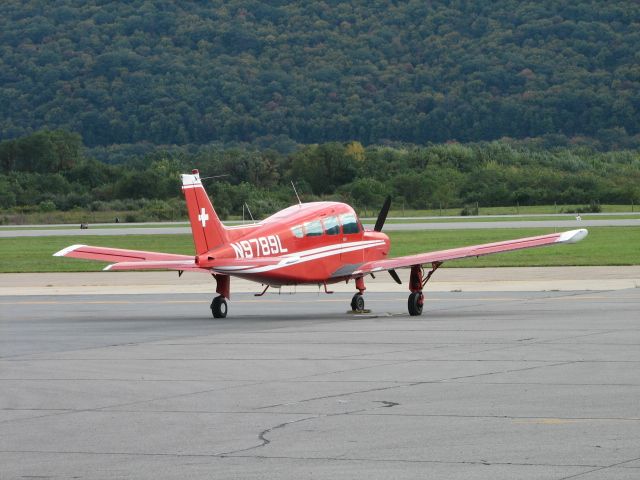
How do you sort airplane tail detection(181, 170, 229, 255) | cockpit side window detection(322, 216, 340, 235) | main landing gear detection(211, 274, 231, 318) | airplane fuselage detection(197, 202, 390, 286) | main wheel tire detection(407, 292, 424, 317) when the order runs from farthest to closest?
1. cockpit side window detection(322, 216, 340, 235)
2. main landing gear detection(211, 274, 231, 318)
3. main wheel tire detection(407, 292, 424, 317)
4. airplane fuselage detection(197, 202, 390, 286)
5. airplane tail detection(181, 170, 229, 255)

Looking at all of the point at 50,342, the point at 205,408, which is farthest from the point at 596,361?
the point at 50,342

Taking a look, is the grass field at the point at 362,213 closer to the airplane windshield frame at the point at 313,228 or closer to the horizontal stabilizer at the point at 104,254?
the horizontal stabilizer at the point at 104,254

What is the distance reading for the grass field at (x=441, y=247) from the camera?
47406 mm

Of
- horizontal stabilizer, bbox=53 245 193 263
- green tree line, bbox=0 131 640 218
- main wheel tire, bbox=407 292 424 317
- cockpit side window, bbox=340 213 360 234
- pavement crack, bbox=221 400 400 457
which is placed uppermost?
green tree line, bbox=0 131 640 218

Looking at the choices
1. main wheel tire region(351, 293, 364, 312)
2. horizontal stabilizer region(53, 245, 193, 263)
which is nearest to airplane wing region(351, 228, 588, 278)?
main wheel tire region(351, 293, 364, 312)

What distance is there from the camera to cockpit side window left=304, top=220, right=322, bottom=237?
28.4 metres

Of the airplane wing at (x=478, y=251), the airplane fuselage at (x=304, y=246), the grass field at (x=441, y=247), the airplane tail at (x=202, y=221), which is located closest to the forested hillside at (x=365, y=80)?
the grass field at (x=441, y=247)

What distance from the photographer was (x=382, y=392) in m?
16.1

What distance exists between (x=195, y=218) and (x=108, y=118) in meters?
163

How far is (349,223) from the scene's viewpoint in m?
29.8

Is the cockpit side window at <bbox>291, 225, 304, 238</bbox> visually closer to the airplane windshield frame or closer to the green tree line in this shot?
the airplane windshield frame

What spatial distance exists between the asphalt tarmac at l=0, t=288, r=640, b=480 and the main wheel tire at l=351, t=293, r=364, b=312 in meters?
0.62

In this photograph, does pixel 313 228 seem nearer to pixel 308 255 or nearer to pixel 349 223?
pixel 308 255

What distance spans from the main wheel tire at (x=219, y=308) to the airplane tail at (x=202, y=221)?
203 centimetres
